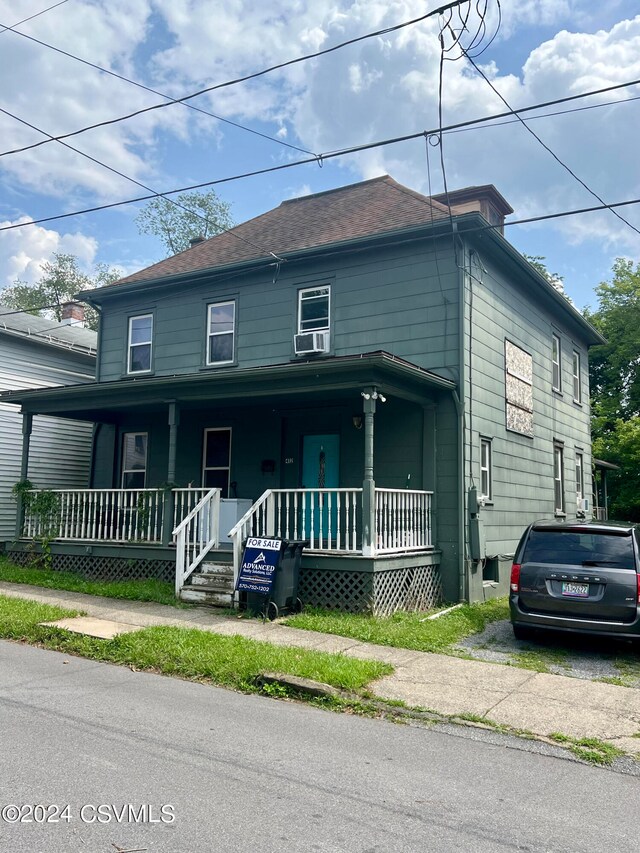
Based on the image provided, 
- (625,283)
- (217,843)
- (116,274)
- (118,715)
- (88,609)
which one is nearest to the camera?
(217,843)

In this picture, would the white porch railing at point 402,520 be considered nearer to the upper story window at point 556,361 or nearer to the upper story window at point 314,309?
the upper story window at point 314,309

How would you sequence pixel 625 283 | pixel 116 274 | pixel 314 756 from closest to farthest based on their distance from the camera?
1. pixel 314 756
2. pixel 625 283
3. pixel 116 274

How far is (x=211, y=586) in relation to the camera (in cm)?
1096

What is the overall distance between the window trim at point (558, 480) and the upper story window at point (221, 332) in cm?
851

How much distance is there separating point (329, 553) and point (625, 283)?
1022 inches

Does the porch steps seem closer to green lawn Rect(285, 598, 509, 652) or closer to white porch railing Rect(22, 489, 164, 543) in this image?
green lawn Rect(285, 598, 509, 652)

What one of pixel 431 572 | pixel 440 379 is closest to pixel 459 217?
pixel 440 379

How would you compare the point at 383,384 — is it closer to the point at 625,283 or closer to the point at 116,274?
the point at 625,283

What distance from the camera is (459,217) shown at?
476 inches

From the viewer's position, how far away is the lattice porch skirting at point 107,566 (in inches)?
486

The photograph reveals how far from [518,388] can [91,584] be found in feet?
30.8

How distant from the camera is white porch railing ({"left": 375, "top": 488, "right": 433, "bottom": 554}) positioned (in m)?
10.7

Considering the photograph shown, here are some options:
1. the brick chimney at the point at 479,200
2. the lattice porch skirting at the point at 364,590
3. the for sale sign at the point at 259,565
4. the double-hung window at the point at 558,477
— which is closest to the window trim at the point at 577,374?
the double-hung window at the point at 558,477

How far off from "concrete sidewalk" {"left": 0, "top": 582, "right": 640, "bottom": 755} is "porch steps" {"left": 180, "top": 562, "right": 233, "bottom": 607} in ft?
3.63
